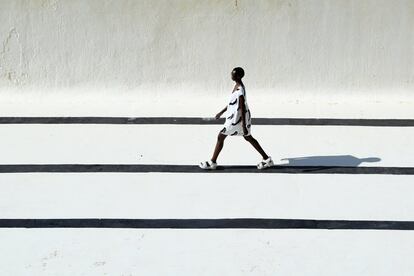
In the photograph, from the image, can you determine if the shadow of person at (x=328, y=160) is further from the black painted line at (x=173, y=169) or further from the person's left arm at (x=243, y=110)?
the person's left arm at (x=243, y=110)

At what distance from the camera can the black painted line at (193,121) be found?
8.80 metres

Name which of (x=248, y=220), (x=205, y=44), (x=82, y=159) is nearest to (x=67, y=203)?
(x=82, y=159)

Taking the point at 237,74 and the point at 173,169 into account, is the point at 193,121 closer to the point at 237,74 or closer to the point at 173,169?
the point at 173,169

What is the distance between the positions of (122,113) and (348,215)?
126 inches

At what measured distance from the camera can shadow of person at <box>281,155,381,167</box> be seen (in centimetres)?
784

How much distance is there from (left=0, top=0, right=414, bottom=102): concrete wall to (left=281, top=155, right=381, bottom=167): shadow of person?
1.53m

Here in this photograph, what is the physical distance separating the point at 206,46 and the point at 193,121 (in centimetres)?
97

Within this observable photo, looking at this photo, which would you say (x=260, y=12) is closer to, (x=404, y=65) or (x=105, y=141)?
(x=404, y=65)

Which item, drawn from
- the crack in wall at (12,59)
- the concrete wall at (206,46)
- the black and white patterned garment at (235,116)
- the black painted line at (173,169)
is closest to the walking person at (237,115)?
the black and white patterned garment at (235,116)

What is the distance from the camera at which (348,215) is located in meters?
6.81

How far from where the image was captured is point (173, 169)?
7699mm

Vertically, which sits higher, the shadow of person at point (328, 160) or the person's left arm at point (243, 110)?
the person's left arm at point (243, 110)

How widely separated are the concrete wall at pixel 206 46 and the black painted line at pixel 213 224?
293 centimetres
